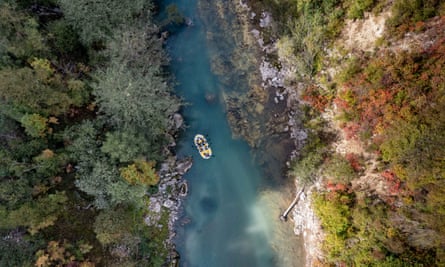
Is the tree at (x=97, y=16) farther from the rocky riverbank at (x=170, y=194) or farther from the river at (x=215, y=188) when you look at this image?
the rocky riverbank at (x=170, y=194)

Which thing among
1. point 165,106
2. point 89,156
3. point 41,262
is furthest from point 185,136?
point 41,262

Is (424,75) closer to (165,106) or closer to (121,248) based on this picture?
(165,106)

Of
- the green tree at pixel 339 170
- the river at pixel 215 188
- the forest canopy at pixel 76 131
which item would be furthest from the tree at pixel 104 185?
the green tree at pixel 339 170

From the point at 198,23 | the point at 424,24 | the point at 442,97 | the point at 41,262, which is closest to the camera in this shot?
the point at 442,97

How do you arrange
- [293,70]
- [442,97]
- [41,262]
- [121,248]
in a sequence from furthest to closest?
[293,70]
[121,248]
[41,262]
[442,97]

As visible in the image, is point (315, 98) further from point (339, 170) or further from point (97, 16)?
point (97, 16)

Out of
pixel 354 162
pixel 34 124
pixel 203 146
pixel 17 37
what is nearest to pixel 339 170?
pixel 354 162

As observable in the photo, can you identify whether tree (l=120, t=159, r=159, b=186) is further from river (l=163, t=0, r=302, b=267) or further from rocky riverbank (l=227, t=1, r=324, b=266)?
rocky riverbank (l=227, t=1, r=324, b=266)
